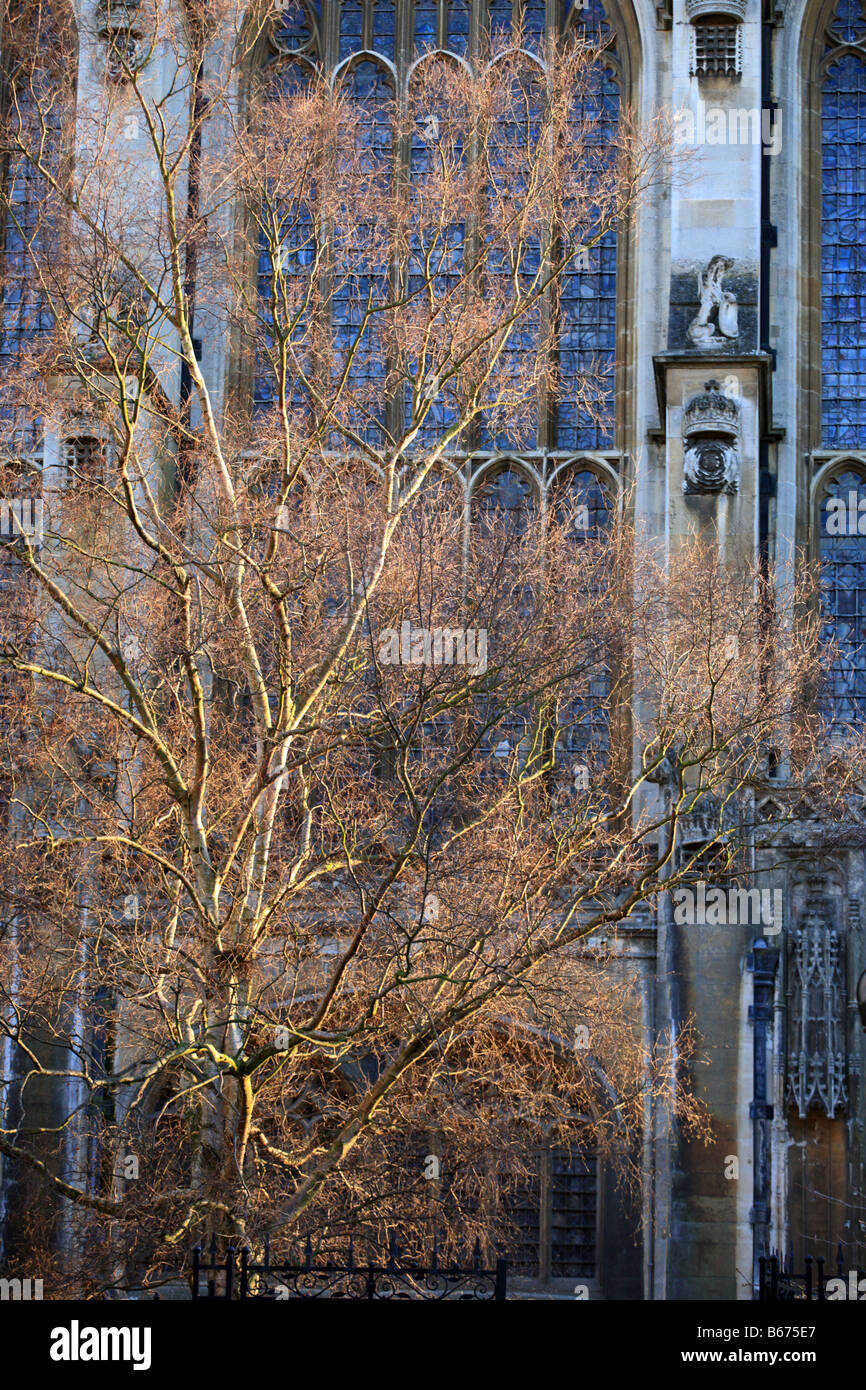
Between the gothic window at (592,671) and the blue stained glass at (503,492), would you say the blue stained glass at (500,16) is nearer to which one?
the blue stained glass at (503,492)

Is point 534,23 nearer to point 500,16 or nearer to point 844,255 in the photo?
point 500,16

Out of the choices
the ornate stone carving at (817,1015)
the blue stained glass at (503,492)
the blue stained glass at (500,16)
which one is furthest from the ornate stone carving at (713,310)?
the ornate stone carving at (817,1015)

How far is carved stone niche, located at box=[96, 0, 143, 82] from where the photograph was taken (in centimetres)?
1509

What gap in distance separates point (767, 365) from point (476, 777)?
223 inches

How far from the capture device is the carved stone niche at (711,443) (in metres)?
19.6

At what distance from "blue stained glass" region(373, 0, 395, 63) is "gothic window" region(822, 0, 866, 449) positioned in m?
4.68

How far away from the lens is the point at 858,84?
22.6 m

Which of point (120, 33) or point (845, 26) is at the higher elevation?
point (845, 26)

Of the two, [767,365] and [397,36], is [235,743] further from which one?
[397,36]

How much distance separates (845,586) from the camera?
21.3 metres

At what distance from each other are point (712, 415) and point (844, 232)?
3723 mm

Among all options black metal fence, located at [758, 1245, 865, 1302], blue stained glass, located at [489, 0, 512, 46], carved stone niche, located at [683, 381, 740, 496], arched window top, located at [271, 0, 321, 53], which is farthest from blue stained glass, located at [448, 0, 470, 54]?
black metal fence, located at [758, 1245, 865, 1302]

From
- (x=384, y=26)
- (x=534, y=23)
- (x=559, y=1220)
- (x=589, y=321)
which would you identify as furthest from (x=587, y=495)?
(x=559, y=1220)
